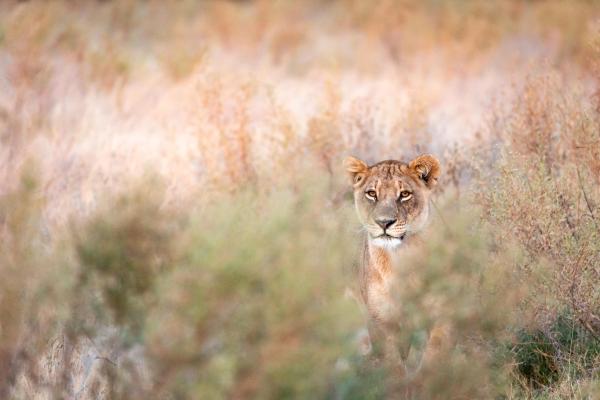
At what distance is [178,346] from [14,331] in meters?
0.79

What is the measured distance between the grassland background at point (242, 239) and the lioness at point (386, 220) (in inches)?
6.8

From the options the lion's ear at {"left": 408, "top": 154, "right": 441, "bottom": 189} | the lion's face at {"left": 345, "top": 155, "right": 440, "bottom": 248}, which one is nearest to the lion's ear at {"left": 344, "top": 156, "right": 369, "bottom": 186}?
the lion's face at {"left": 345, "top": 155, "right": 440, "bottom": 248}

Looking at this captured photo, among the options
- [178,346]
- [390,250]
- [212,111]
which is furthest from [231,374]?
[212,111]

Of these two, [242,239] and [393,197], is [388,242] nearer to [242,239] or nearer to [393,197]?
[393,197]

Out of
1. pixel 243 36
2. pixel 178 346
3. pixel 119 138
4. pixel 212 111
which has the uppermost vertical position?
pixel 178 346

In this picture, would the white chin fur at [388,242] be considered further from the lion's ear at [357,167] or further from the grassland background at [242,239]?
the lion's ear at [357,167]

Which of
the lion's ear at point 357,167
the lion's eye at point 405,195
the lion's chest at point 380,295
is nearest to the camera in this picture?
the lion's chest at point 380,295

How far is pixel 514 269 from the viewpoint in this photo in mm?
5820

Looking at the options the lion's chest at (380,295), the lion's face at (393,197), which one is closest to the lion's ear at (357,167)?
the lion's face at (393,197)

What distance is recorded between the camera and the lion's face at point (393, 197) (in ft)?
19.2

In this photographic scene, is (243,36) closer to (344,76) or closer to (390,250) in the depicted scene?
(344,76)

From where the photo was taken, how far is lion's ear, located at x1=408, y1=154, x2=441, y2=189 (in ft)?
20.0

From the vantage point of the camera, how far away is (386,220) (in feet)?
19.1

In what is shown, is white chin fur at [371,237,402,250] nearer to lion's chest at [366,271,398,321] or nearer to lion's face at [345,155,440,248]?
lion's face at [345,155,440,248]
